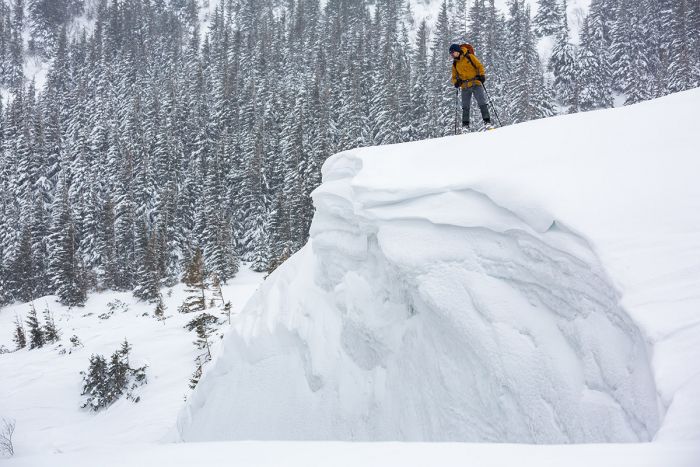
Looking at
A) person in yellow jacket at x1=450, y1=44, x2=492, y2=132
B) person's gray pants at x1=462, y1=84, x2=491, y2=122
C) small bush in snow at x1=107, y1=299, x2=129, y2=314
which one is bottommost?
small bush in snow at x1=107, y1=299, x2=129, y2=314

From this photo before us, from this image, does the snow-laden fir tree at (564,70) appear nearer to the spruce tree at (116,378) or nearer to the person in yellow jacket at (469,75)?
the person in yellow jacket at (469,75)

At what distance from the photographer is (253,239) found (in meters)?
36.3

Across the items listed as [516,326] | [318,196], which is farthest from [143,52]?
[516,326]

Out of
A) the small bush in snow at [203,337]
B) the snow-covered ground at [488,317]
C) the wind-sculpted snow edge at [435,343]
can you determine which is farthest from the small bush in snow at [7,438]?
the snow-covered ground at [488,317]

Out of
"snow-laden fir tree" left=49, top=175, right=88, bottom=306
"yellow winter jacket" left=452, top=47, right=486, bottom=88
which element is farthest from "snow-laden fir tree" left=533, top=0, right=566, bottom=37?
"snow-laden fir tree" left=49, top=175, right=88, bottom=306

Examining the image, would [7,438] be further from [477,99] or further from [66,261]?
[66,261]

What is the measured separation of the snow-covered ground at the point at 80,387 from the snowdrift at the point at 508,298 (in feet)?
27.6

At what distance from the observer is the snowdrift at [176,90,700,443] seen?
2.35 m

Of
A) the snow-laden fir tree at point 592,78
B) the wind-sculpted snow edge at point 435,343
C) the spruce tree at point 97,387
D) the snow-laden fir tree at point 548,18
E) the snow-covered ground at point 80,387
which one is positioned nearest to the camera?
the wind-sculpted snow edge at point 435,343

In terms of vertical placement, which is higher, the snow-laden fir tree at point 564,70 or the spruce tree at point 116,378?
the snow-laden fir tree at point 564,70

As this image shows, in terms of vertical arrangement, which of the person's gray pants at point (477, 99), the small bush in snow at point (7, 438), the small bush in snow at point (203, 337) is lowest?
the small bush in snow at point (7, 438)

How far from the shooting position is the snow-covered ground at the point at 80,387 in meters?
11.8

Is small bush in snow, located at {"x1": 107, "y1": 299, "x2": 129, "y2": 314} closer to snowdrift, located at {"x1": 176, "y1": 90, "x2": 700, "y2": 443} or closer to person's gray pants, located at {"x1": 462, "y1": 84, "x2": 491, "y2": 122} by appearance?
snowdrift, located at {"x1": 176, "y1": 90, "x2": 700, "y2": 443}

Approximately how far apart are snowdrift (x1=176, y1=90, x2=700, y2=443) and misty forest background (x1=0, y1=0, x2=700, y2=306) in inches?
837
